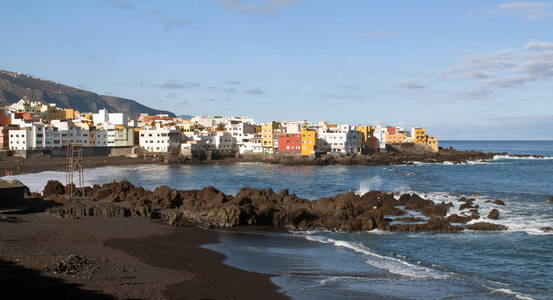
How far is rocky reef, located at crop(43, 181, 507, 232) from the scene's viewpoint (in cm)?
2252

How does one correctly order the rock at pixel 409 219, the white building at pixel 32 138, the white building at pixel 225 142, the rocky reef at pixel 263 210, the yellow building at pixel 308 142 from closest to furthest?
the rocky reef at pixel 263 210, the rock at pixel 409 219, the white building at pixel 32 138, the yellow building at pixel 308 142, the white building at pixel 225 142

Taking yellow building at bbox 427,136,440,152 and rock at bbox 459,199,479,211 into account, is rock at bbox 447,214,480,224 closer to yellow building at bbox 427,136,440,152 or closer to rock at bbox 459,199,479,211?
rock at bbox 459,199,479,211

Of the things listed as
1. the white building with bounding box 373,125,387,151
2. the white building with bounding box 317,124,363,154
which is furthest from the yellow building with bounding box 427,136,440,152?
the white building with bounding box 317,124,363,154

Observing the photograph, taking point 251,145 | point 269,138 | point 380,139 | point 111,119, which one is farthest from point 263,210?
point 111,119

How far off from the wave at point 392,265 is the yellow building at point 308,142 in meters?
66.0

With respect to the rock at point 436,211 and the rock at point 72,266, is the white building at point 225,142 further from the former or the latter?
the rock at point 72,266

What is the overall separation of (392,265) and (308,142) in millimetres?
70023

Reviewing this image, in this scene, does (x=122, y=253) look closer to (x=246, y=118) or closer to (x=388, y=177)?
(x=388, y=177)

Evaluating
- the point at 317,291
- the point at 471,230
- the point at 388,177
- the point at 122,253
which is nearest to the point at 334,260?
the point at 317,291

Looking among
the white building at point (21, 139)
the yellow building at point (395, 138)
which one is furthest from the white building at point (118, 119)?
the yellow building at point (395, 138)

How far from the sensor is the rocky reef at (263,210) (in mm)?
22516

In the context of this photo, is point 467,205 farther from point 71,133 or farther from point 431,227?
point 71,133

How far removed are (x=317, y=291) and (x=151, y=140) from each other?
8051 cm

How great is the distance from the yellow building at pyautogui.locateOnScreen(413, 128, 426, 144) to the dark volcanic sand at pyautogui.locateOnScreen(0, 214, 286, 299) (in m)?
101
